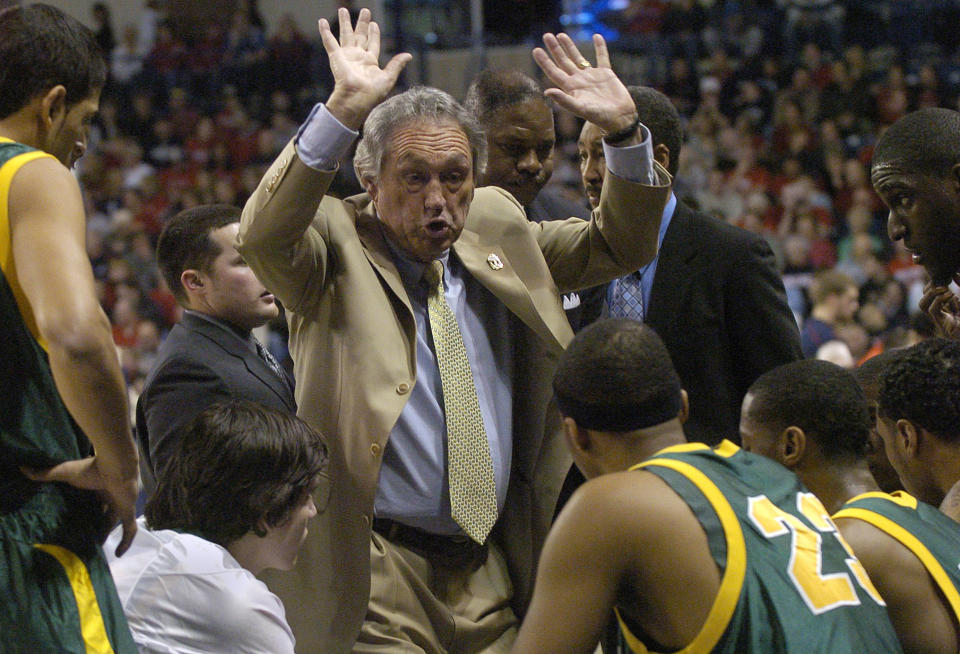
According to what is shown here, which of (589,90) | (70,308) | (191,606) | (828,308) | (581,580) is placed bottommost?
(828,308)

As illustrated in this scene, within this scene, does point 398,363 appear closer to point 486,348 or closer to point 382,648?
point 486,348

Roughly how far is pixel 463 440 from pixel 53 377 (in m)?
1.06

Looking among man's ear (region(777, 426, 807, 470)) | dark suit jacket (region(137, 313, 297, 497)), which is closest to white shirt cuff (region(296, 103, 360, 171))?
dark suit jacket (region(137, 313, 297, 497))

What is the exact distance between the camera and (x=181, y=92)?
14.9 m

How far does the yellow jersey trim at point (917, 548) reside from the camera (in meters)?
2.53

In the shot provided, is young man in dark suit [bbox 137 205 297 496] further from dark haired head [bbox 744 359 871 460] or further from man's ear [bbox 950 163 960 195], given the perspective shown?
man's ear [bbox 950 163 960 195]

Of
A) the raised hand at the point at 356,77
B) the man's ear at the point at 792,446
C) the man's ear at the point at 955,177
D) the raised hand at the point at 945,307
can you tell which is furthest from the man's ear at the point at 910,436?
the raised hand at the point at 356,77

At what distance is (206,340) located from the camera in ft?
11.8

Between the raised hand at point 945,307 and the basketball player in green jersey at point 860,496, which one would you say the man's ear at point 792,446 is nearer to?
the basketball player in green jersey at point 860,496

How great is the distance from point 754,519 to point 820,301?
618cm

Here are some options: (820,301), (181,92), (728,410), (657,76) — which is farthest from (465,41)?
(728,410)

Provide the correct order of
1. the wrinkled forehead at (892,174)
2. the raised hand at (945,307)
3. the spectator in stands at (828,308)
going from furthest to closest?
the spectator in stands at (828,308) → the raised hand at (945,307) → the wrinkled forehead at (892,174)

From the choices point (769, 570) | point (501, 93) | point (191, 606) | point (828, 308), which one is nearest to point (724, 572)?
point (769, 570)

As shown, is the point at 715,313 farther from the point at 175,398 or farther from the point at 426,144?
the point at 175,398
